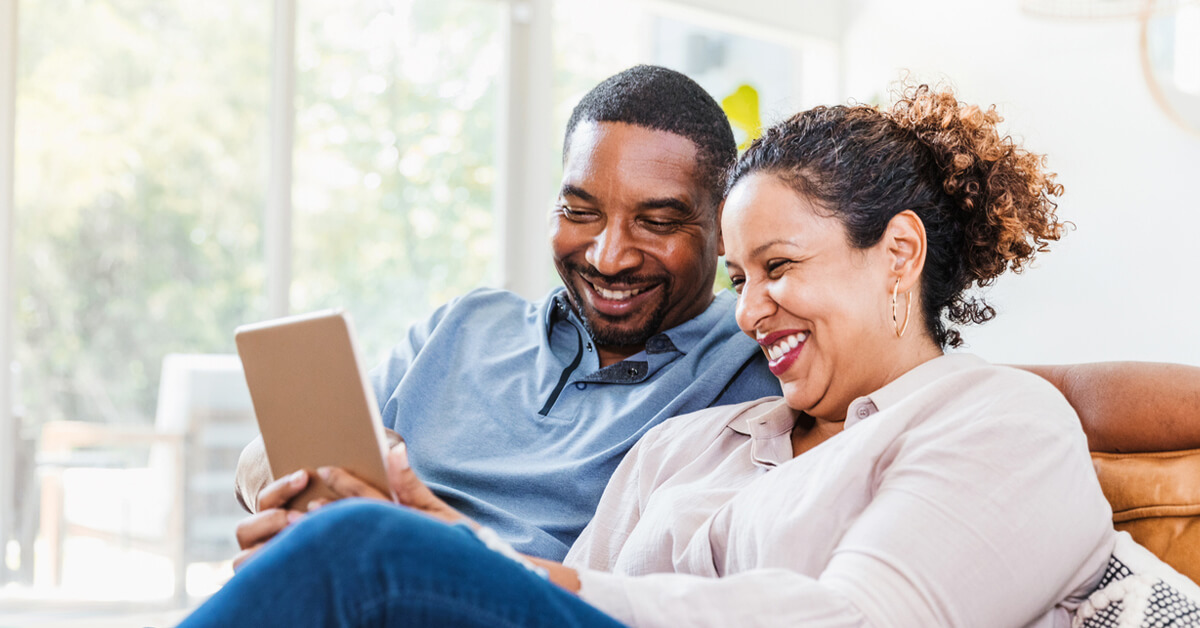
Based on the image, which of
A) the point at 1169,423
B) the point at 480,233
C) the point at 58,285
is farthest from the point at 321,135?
the point at 1169,423

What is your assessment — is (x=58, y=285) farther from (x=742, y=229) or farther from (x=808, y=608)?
(x=808, y=608)

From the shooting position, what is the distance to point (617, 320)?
1.73 metres

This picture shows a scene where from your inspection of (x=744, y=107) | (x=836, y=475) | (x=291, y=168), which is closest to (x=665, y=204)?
(x=836, y=475)

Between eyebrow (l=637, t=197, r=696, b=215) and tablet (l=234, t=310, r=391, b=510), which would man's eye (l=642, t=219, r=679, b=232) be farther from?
tablet (l=234, t=310, r=391, b=510)

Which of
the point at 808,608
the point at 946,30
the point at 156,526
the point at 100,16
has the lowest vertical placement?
the point at 156,526

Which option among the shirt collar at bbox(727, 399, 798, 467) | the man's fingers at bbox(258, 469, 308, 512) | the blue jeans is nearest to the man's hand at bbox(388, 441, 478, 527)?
the man's fingers at bbox(258, 469, 308, 512)

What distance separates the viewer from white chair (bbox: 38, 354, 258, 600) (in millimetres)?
3172

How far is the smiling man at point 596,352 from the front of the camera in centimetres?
158

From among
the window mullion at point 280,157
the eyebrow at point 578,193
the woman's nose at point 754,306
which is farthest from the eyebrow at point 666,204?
the window mullion at point 280,157

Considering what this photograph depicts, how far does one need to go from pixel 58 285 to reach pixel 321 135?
3.24 ft

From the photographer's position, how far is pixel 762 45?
492cm

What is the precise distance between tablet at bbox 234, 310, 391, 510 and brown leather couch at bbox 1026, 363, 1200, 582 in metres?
0.84

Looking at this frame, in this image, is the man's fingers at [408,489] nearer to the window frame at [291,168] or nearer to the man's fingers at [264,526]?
the man's fingers at [264,526]

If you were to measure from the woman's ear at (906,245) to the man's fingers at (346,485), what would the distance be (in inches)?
25.8
